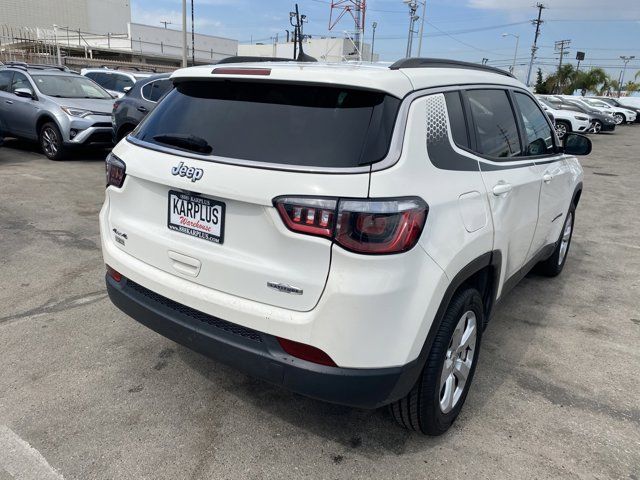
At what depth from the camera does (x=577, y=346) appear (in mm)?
3793

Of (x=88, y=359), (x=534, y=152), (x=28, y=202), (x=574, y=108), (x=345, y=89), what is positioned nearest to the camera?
(x=345, y=89)

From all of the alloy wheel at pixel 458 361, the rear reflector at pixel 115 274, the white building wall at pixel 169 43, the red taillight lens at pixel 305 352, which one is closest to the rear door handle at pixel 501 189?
the alloy wheel at pixel 458 361

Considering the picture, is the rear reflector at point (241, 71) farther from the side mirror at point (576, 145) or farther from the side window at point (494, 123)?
the side mirror at point (576, 145)

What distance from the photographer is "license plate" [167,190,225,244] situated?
2.32 metres

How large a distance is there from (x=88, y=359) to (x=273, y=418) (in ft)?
4.38

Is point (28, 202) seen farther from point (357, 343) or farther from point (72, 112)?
point (357, 343)

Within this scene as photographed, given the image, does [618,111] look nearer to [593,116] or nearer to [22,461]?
[593,116]

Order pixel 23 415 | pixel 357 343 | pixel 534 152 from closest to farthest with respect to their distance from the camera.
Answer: pixel 357 343 → pixel 23 415 → pixel 534 152

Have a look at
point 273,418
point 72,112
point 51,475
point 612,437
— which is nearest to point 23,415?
point 51,475

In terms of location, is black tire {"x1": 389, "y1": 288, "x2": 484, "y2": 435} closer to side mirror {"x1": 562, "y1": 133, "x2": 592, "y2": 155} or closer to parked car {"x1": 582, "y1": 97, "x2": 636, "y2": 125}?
side mirror {"x1": 562, "y1": 133, "x2": 592, "y2": 155}

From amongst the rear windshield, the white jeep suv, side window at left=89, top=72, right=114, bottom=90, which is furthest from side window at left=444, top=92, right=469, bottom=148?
side window at left=89, top=72, right=114, bottom=90

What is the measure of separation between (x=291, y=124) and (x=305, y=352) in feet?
3.28

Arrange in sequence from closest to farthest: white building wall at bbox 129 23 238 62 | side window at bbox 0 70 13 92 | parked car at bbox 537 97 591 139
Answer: side window at bbox 0 70 13 92
parked car at bbox 537 97 591 139
white building wall at bbox 129 23 238 62

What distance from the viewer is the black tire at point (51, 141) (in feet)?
32.3
